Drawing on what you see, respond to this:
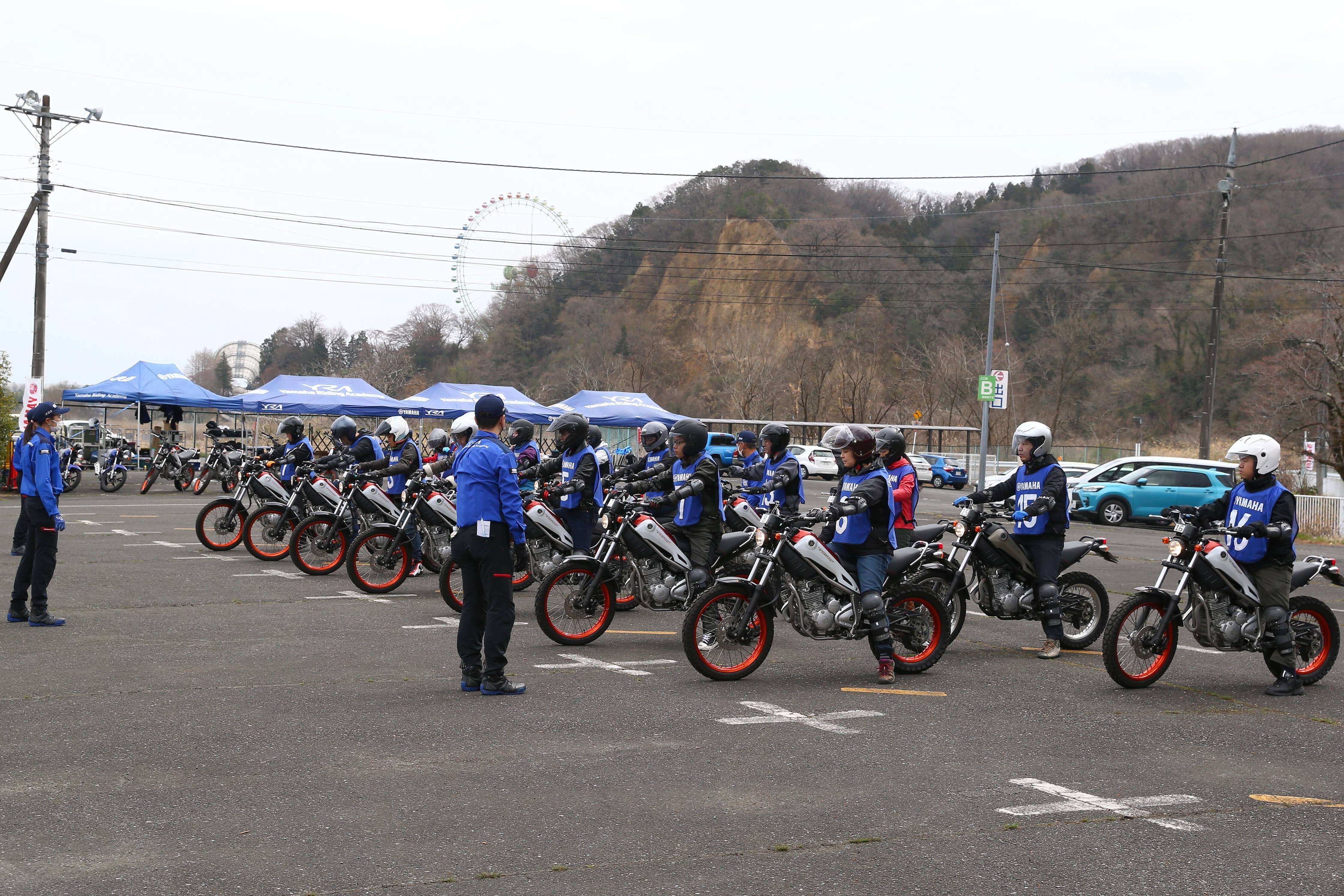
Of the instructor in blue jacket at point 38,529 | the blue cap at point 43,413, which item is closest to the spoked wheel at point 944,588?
the instructor in blue jacket at point 38,529

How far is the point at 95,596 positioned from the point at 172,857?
837cm

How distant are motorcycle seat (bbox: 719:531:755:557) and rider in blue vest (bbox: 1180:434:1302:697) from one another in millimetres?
3580

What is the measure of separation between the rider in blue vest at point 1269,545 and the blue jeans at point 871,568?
219cm

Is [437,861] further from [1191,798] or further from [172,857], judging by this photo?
[1191,798]

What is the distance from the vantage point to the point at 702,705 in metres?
7.82

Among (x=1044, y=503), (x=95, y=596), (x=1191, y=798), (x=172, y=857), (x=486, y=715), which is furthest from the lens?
(x=95, y=596)

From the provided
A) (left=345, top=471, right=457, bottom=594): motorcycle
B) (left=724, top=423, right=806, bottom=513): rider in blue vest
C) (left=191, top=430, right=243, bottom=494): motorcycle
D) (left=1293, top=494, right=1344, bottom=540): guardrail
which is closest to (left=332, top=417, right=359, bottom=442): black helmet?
(left=345, top=471, right=457, bottom=594): motorcycle

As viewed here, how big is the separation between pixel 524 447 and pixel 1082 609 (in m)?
6.83

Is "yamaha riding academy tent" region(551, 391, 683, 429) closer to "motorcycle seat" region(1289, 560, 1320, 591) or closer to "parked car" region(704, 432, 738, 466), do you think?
"parked car" region(704, 432, 738, 466)

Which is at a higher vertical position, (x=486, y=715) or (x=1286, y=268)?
(x=1286, y=268)

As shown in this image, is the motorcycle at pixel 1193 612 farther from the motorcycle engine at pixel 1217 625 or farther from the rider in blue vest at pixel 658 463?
the rider in blue vest at pixel 658 463

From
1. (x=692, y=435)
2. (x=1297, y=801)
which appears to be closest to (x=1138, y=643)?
(x=1297, y=801)

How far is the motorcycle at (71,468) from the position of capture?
1176 inches

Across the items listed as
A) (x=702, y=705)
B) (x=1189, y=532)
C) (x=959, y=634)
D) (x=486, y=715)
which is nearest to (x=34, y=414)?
(x=486, y=715)
